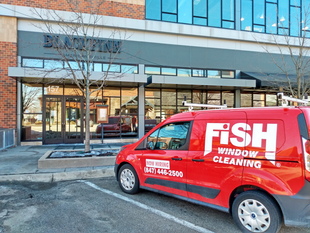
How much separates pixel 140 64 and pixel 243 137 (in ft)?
33.4

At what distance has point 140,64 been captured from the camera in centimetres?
1262

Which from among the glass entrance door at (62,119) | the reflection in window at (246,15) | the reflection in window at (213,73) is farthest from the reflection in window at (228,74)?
the glass entrance door at (62,119)

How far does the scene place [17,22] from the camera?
11.0 m

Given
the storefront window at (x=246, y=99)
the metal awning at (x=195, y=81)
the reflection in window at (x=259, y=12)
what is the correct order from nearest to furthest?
1. the metal awning at (x=195, y=81)
2. the reflection in window at (x=259, y=12)
3. the storefront window at (x=246, y=99)

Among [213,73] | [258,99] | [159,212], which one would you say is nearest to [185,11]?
[213,73]

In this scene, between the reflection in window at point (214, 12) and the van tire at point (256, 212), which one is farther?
the reflection in window at point (214, 12)

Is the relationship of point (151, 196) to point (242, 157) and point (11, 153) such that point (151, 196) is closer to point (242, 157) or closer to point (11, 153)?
point (242, 157)

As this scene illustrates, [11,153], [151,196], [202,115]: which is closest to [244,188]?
[202,115]

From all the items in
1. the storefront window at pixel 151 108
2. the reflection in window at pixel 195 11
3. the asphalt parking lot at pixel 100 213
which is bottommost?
the asphalt parking lot at pixel 100 213

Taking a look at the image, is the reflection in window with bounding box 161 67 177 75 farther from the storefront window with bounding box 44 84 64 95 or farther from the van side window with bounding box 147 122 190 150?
the van side window with bounding box 147 122 190 150

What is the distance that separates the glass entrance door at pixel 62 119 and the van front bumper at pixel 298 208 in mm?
10829

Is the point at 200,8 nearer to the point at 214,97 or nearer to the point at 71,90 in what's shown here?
the point at 214,97

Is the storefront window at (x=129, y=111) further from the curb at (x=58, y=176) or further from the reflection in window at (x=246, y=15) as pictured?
the reflection in window at (x=246, y=15)

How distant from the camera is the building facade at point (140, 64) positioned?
10.9 metres
